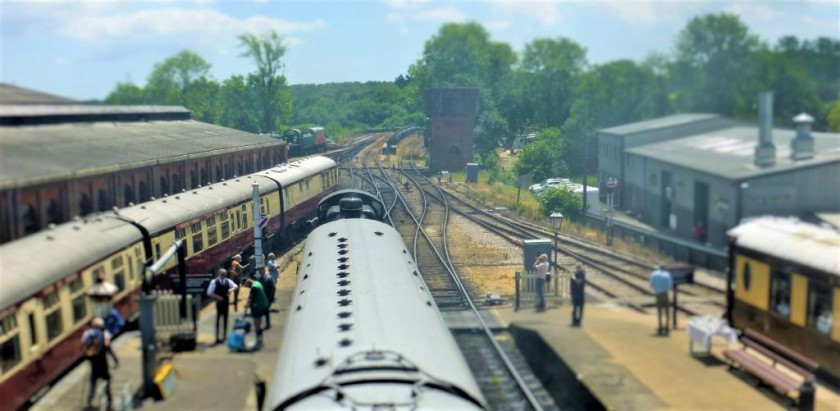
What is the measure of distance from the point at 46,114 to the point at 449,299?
4091 mm

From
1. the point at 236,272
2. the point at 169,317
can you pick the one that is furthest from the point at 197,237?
the point at 169,317

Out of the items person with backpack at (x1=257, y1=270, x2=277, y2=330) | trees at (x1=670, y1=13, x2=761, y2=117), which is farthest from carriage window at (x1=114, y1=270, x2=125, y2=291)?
trees at (x1=670, y1=13, x2=761, y2=117)

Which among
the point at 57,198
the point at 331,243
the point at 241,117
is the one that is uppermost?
the point at 241,117

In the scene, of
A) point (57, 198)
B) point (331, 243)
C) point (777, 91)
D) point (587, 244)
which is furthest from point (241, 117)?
point (777, 91)

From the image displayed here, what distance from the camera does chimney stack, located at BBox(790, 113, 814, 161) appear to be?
5.33 m

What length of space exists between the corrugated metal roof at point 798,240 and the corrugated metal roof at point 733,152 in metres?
0.39

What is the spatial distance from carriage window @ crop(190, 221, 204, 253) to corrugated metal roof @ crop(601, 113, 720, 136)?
498cm

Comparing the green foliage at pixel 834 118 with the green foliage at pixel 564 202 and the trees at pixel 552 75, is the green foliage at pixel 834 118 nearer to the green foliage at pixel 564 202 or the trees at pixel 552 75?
the trees at pixel 552 75

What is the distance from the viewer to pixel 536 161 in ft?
25.1

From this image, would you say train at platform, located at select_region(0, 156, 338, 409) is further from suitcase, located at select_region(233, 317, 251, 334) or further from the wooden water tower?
the wooden water tower

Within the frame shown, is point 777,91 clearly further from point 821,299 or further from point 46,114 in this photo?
point 46,114

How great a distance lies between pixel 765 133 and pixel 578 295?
2.07 m

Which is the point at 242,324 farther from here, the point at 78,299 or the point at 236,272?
the point at 236,272

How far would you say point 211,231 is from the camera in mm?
10070
